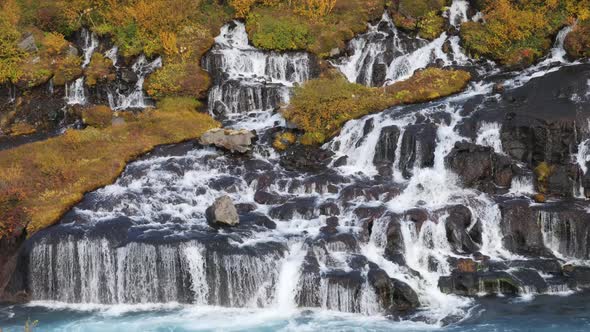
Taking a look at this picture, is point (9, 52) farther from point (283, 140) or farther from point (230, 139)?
point (283, 140)

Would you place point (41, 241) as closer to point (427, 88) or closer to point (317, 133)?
point (317, 133)

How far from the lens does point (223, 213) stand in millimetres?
24812

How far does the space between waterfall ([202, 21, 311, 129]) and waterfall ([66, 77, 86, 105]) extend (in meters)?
7.75

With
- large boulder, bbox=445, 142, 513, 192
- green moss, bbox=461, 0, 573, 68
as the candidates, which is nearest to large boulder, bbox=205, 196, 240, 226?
large boulder, bbox=445, 142, 513, 192

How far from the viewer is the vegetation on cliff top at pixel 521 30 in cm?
3491

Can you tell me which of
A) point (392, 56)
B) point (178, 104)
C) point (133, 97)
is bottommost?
point (178, 104)

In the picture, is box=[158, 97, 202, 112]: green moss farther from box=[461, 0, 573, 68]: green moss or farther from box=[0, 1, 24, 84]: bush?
box=[461, 0, 573, 68]: green moss

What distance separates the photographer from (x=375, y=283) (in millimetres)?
21406

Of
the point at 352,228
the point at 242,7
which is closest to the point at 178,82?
the point at 242,7

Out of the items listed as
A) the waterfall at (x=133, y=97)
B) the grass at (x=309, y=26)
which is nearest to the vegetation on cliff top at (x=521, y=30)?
the grass at (x=309, y=26)

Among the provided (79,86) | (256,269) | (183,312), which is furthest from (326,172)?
(79,86)

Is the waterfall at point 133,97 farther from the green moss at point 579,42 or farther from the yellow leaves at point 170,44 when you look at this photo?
the green moss at point 579,42

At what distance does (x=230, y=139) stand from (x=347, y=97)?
6928mm

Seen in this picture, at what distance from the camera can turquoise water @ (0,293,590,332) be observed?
19.8 m
